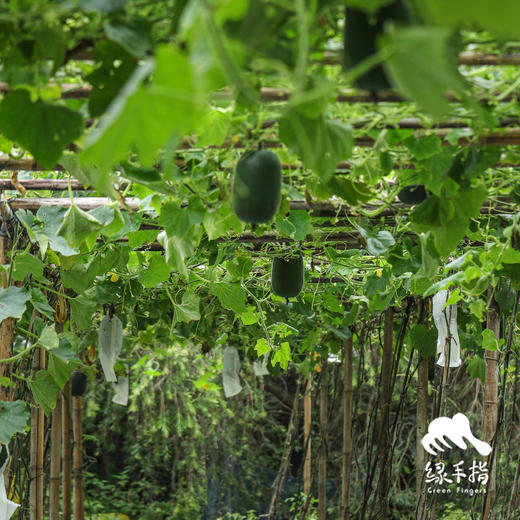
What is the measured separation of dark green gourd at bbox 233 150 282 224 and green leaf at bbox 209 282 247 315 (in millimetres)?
1185

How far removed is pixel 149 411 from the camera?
18.9 ft

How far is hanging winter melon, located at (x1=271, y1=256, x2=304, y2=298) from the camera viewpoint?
2168mm

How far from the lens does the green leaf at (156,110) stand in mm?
550

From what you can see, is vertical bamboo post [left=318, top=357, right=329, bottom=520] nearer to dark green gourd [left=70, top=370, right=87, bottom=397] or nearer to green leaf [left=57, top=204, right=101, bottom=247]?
dark green gourd [left=70, top=370, right=87, bottom=397]

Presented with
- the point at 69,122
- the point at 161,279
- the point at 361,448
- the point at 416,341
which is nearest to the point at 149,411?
the point at 361,448

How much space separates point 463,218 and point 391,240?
0.70m

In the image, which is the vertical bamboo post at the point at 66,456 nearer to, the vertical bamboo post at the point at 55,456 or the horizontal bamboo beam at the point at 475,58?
the vertical bamboo post at the point at 55,456

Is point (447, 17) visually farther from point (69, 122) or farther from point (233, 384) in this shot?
point (233, 384)

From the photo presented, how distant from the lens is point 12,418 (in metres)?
1.58

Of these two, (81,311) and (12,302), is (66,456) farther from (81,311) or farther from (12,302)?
(12,302)

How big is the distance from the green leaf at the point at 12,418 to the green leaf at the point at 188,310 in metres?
0.81

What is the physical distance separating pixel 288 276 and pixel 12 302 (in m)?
0.84

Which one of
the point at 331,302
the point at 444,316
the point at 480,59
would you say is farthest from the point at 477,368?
the point at 480,59

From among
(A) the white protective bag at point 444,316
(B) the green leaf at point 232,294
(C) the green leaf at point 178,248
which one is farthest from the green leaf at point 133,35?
(A) the white protective bag at point 444,316
